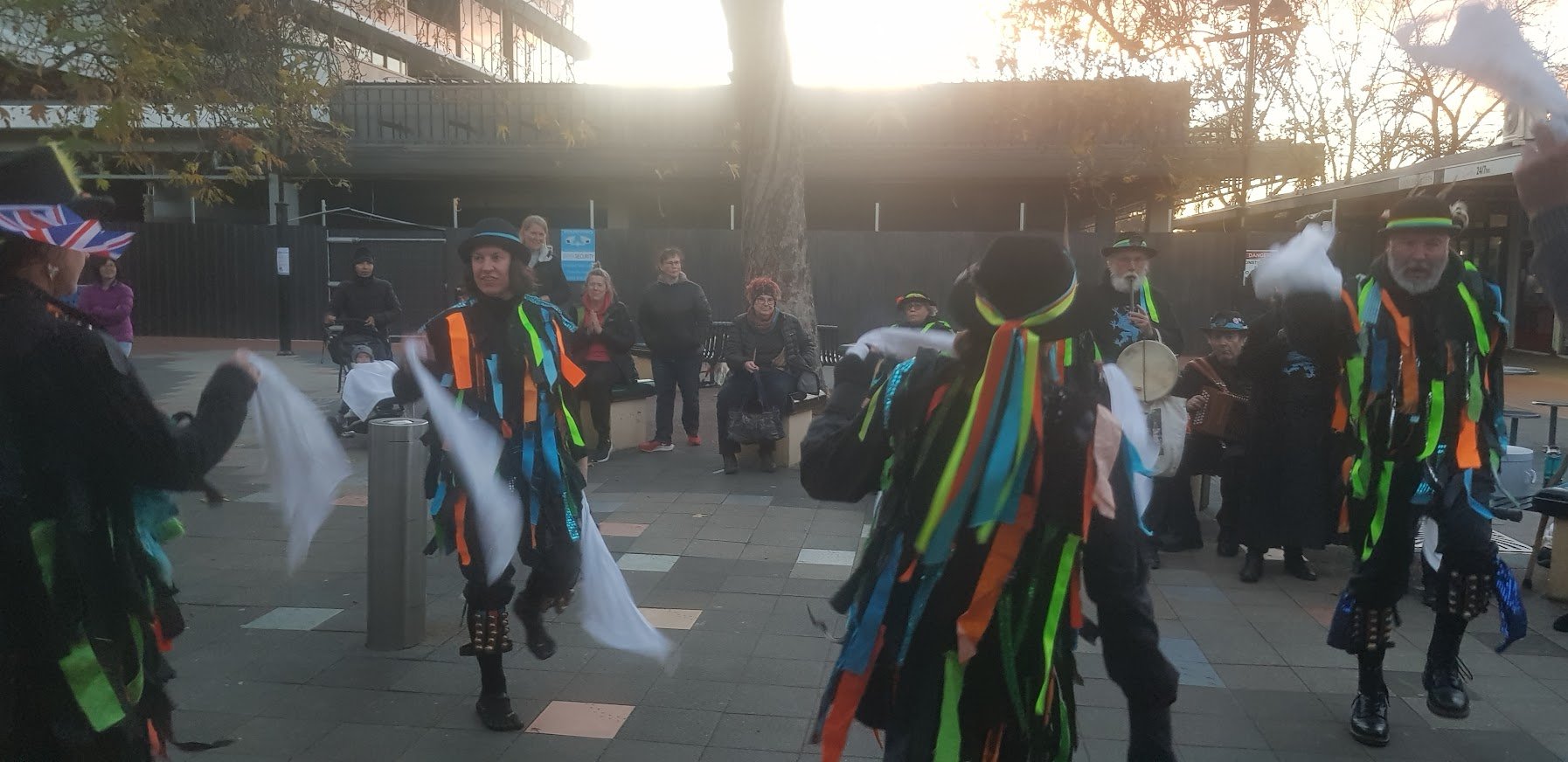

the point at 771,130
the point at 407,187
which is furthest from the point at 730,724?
the point at 407,187

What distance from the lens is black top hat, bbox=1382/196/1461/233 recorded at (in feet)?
12.3

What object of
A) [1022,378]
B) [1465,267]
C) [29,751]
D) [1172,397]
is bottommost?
[29,751]

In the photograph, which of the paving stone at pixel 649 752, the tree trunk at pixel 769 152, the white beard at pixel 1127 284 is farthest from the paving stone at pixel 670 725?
the tree trunk at pixel 769 152

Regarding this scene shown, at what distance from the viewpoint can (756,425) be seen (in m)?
8.68

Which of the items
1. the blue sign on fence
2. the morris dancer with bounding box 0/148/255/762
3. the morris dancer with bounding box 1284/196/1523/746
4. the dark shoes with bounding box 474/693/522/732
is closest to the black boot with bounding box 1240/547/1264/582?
the morris dancer with bounding box 1284/196/1523/746

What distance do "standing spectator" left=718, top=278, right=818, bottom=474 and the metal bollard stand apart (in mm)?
4207

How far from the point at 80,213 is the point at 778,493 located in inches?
231

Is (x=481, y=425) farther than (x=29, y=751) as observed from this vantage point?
Yes

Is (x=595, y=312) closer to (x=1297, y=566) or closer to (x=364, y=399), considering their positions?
(x=364, y=399)

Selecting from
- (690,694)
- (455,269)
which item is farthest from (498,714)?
(455,269)

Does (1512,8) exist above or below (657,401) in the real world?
above

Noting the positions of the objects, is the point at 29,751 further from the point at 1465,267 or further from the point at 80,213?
the point at 1465,267

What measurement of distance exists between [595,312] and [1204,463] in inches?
189

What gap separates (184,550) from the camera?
626 cm
